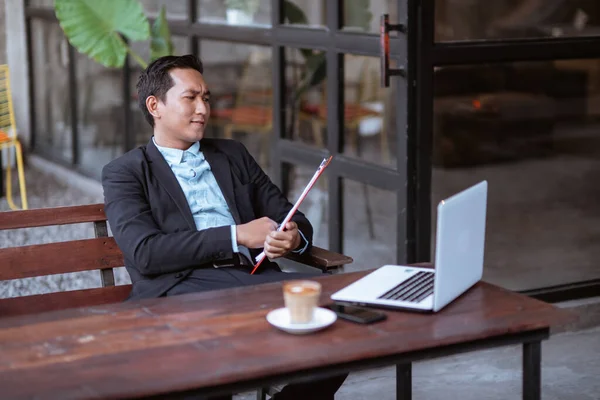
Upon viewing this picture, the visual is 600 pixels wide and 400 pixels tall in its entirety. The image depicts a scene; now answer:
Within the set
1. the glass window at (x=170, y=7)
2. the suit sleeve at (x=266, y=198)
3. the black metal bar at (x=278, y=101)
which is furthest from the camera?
the glass window at (x=170, y=7)

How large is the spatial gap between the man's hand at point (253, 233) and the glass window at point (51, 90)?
511 cm

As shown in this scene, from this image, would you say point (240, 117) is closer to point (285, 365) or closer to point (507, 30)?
point (507, 30)

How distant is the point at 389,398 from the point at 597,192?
234 cm

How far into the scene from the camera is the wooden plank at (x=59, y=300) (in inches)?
110

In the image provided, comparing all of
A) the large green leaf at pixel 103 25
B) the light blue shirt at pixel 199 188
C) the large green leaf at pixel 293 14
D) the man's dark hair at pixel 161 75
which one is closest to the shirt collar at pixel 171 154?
the light blue shirt at pixel 199 188

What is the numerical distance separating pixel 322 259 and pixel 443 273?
80 cm

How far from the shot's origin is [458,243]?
2166 millimetres

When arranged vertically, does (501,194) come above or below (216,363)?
below

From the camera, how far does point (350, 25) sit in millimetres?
4074

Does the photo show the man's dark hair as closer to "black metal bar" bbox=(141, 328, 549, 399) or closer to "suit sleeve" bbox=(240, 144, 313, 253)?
"suit sleeve" bbox=(240, 144, 313, 253)

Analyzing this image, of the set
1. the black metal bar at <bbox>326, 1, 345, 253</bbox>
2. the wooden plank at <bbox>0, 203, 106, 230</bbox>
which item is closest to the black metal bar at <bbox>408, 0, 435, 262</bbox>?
the black metal bar at <bbox>326, 1, 345, 253</bbox>

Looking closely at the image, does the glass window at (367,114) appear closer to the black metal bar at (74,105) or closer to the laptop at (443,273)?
the laptop at (443,273)

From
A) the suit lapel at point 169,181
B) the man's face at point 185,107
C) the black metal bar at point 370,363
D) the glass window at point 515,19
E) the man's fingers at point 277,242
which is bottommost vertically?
the black metal bar at point 370,363

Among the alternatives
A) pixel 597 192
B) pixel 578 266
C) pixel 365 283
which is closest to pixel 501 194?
pixel 597 192
